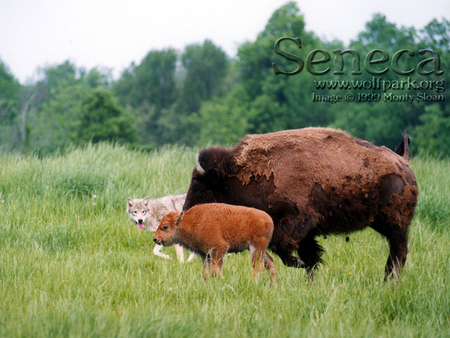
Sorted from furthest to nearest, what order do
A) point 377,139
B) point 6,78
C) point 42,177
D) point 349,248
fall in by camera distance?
1. point 6,78
2. point 377,139
3. point 42,177
4. point 349,248

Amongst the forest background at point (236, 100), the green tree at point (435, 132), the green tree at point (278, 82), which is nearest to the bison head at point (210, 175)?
the forest background at point (236, 100)

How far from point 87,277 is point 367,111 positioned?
3894 centimetres

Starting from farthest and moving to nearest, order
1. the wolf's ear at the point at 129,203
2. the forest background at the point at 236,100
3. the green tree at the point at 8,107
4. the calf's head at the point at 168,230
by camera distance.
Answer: the green tree at the point at 8,107 < the forest background at the point at 236,100 < the wolf's ear at the point at 129,203 < the calf's head at the point at 168,230

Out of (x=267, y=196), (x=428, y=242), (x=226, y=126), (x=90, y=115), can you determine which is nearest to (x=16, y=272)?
(x=267, y=196)

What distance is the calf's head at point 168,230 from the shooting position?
5.03 metres

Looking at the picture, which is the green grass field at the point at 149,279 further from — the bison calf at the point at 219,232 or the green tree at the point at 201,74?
the green tree at the point at 201,74

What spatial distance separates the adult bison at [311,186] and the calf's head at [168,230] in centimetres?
63

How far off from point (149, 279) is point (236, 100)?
41481mm

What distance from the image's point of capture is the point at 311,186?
537 cm

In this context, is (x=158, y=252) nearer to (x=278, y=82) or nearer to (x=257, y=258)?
(x=257, y=258)

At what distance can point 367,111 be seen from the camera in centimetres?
4125

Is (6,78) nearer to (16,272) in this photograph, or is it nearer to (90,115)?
(90,115)

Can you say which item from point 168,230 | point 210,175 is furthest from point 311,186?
point 168,230

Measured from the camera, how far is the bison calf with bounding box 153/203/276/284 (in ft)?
16.0
